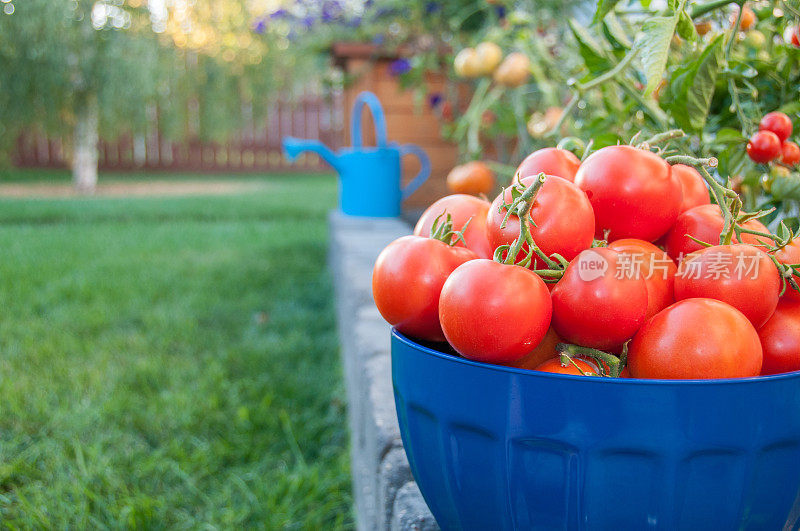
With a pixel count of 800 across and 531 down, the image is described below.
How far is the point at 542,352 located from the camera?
0.52 meters

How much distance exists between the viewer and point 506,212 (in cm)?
50

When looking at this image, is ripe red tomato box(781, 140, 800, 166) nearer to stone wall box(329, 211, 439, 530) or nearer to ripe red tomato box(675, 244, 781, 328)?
ripe red tomato box(675, 244, 781, 328)

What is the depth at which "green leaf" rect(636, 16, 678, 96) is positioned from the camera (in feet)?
1.81

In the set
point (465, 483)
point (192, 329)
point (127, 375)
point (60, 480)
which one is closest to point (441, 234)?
point (465, 483)

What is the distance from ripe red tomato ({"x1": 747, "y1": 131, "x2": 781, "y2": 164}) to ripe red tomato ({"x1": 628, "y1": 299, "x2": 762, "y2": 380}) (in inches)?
11.4

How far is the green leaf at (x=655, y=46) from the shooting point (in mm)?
552

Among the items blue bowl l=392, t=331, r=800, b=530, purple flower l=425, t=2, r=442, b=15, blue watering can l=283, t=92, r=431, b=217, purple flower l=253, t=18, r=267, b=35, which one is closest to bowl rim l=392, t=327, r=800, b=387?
blue bowl l=392, t=331, r=800, b=530

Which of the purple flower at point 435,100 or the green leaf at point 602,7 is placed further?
the purple flower at point 435,100

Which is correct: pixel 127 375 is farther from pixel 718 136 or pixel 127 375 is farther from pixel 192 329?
pixel 718 136

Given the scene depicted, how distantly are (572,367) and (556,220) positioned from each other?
0.33ft

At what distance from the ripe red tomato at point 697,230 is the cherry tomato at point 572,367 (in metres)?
0.11

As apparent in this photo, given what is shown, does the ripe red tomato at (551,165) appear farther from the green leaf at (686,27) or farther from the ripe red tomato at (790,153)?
the ripe red tomato at (790,153)

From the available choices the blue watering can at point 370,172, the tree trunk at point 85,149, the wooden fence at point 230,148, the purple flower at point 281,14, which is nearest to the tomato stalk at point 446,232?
the blue watering can at point 370,172

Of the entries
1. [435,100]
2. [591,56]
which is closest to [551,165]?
[591,56]
